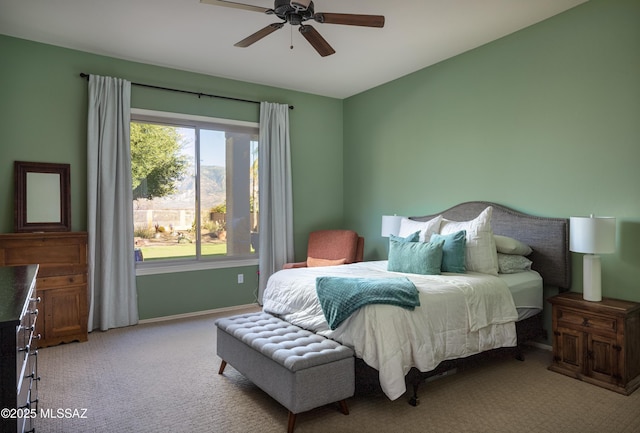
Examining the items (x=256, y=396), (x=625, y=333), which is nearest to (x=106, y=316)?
(x=256, y=396)

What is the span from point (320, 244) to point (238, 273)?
114cm

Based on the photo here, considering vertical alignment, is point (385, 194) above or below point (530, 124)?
below

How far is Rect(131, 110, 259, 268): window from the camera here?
4.79 meters

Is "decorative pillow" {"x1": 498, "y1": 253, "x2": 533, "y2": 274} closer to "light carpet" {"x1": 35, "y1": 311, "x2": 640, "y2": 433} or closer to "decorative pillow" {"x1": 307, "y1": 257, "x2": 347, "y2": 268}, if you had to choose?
"light carpet" {"x1": 35, "y1": 311, "x2": 640, "y2": 433}

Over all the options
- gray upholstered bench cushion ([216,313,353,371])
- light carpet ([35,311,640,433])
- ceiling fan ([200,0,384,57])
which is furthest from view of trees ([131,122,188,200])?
ceiling fan ([200,0,384,57])

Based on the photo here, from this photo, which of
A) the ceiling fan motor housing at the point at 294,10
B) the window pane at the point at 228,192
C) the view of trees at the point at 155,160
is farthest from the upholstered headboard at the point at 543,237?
the view of trees at the point at 155,160

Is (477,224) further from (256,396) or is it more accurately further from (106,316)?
(106,316)

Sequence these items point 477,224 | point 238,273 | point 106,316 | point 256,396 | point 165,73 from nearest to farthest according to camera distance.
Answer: point 256,396 < point 477,224 < point 106,316 < point 165,73 < point 238,273

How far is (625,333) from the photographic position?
Result: 282cm

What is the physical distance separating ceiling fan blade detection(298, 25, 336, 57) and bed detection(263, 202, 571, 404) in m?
1.80

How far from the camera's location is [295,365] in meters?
2.30

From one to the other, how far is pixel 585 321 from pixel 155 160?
15.0ft

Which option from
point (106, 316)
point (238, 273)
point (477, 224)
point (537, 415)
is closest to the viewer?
point (537, 415)

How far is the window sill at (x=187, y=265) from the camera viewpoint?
472 cm
